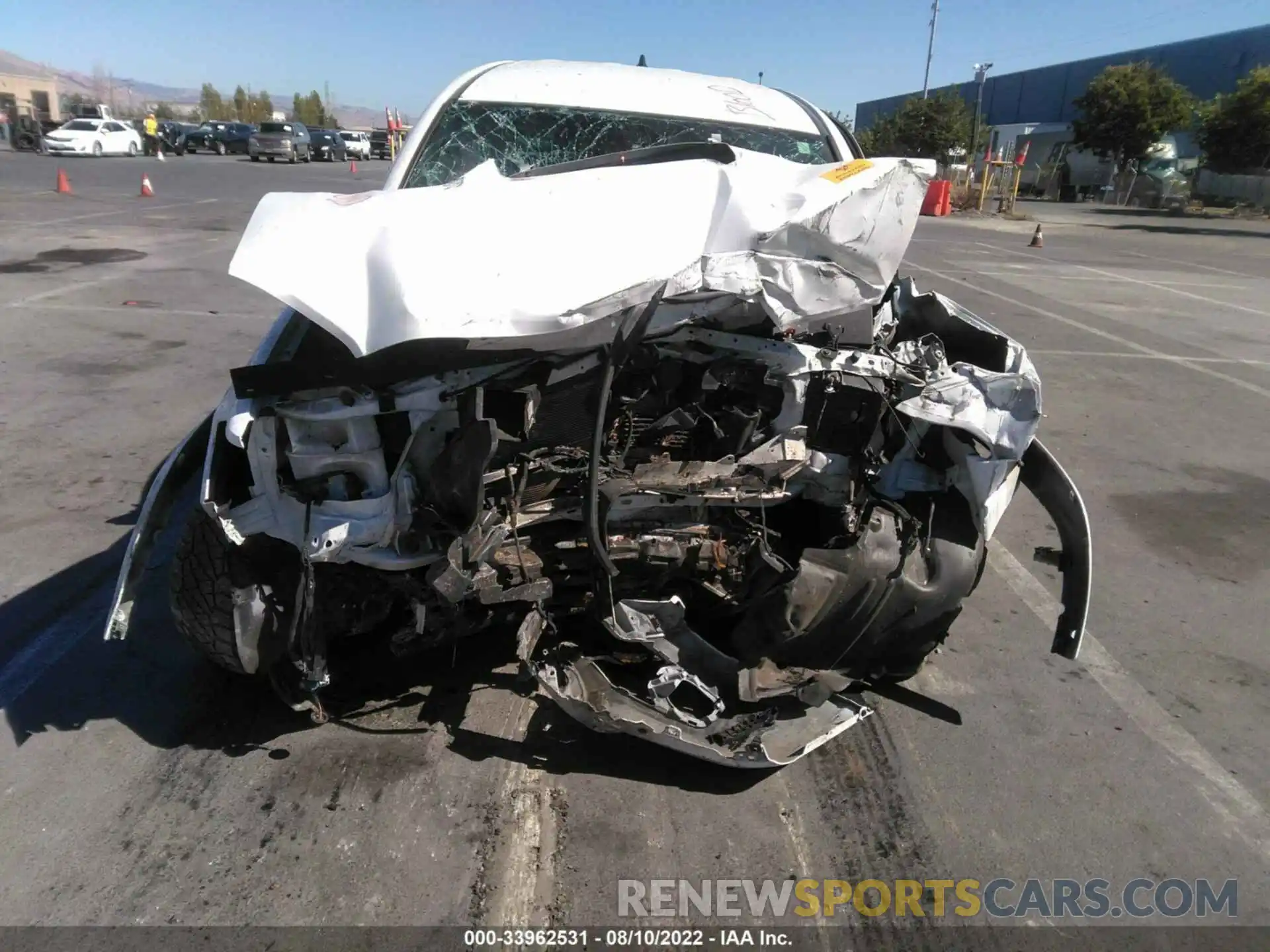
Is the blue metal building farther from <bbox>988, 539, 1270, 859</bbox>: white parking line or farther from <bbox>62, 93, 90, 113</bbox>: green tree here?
<bbox>62, 93, 90, 113</bbox>: green tree

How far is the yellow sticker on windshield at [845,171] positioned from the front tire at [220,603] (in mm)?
2284

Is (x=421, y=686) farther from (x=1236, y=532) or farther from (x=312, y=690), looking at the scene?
(x=1236, y=532)

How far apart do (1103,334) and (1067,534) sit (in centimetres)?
847

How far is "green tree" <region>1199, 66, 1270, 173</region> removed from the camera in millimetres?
28891

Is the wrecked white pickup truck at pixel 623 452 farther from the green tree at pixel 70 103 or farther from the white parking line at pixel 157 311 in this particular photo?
the green tree at pixel 70 103

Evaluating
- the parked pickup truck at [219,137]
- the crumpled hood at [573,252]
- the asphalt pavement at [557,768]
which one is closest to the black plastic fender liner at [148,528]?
the asphalt pavement at [557,768]

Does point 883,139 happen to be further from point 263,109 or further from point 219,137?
point 263,109

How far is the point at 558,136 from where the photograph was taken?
4.20 m

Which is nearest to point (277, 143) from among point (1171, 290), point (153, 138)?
point (153, 138)

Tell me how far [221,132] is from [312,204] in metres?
46.8

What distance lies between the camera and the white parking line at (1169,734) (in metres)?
2.79

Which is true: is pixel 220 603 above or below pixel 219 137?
below

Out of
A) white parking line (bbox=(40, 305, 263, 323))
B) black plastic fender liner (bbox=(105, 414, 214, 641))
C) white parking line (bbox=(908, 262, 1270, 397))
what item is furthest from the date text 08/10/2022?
white parking line (bbox=(40, 305, 263, 323))

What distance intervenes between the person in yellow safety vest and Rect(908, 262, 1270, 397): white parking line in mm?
33285
